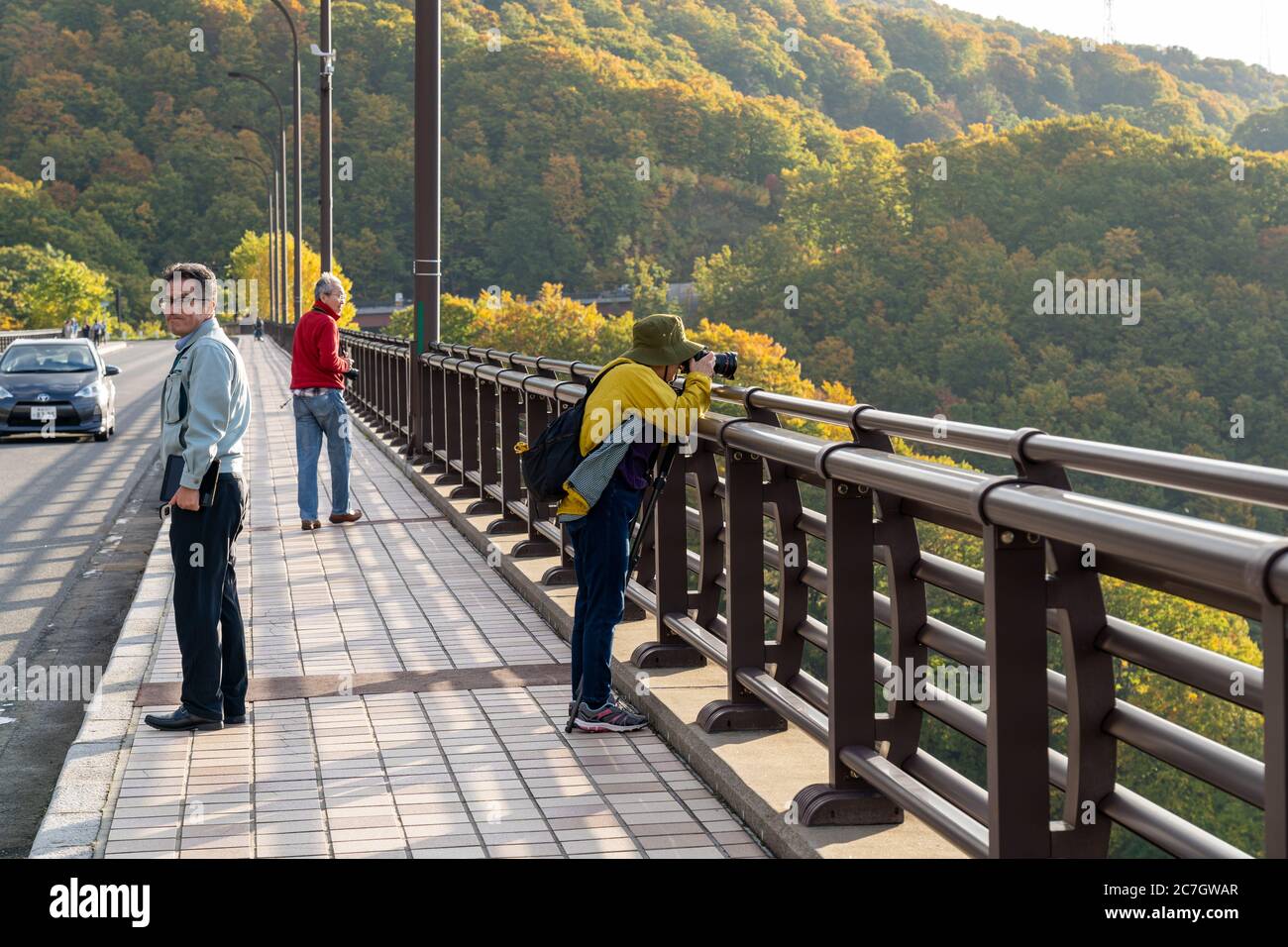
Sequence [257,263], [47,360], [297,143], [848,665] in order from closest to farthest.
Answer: [848,665]
[47,360]
[297,143]
[257,263]

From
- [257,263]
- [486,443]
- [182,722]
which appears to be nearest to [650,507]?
[182,722]

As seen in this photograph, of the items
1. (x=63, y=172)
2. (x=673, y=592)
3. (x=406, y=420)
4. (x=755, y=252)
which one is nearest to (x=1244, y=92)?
(x=755, y=252)

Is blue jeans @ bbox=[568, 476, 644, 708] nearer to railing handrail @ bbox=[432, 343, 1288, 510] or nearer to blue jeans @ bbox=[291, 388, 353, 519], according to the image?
railing handrail @ bbox=[432, 343, 1288, 510]

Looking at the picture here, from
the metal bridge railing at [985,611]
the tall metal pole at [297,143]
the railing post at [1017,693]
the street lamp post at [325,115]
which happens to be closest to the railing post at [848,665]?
the metal bridge railing at [985,611]

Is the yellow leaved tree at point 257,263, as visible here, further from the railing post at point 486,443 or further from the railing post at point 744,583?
the railing post at point 744,583

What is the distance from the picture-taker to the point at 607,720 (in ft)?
21.0

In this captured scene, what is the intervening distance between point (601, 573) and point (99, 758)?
1890 millimetres

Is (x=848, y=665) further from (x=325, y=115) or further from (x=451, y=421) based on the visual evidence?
(x=325, y=115)

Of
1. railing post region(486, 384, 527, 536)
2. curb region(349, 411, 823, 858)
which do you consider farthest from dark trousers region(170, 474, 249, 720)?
railing post region(486, 384, 527, 536)

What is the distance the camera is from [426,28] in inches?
666

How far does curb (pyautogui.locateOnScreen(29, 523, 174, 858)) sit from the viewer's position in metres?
5.06

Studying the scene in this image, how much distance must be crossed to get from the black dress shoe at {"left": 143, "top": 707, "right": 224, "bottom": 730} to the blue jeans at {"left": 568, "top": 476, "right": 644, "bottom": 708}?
1422mm

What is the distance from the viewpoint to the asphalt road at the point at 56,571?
6508 mm
